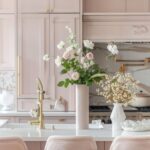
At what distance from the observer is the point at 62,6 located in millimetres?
4871

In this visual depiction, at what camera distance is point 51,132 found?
3.06 metres

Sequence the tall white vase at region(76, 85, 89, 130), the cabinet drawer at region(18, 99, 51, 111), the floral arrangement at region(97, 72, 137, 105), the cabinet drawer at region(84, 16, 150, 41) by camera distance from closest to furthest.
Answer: the floral arrangement at region(97, 72, 137, 105) < the tall white vase at region(76, 85, 89, 130) < the cabinet drawer at region(18, 99, 51, 111) < the cabinet drawer at region(84, 16, 150, 41)

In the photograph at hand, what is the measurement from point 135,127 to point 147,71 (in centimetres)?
252

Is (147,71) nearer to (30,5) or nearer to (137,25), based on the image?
(137,25)

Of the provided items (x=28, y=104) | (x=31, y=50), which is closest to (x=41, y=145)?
(x=28, y=104)

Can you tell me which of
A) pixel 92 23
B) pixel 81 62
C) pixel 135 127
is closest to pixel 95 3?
pixel 92 23

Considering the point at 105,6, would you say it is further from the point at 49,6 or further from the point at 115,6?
the point at 49,6

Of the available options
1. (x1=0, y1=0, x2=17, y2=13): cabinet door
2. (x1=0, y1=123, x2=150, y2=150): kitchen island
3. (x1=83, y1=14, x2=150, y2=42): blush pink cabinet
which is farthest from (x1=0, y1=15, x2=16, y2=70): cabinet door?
(x1=0, y1=123, x2=150, y2=150): kitchen island

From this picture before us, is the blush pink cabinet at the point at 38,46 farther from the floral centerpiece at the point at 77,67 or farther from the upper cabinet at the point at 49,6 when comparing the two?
the floral centerpiece at the point at 77,67

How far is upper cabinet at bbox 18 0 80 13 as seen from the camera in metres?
4.84

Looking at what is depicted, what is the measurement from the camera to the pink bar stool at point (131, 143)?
8.44 feet

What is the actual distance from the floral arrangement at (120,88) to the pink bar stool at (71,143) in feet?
1.95

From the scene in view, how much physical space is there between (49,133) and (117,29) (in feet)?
7.81

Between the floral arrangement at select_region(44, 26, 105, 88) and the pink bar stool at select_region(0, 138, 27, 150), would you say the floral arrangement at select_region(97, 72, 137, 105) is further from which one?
the pink bar stool at select_region(0, 138, 27, 150)
